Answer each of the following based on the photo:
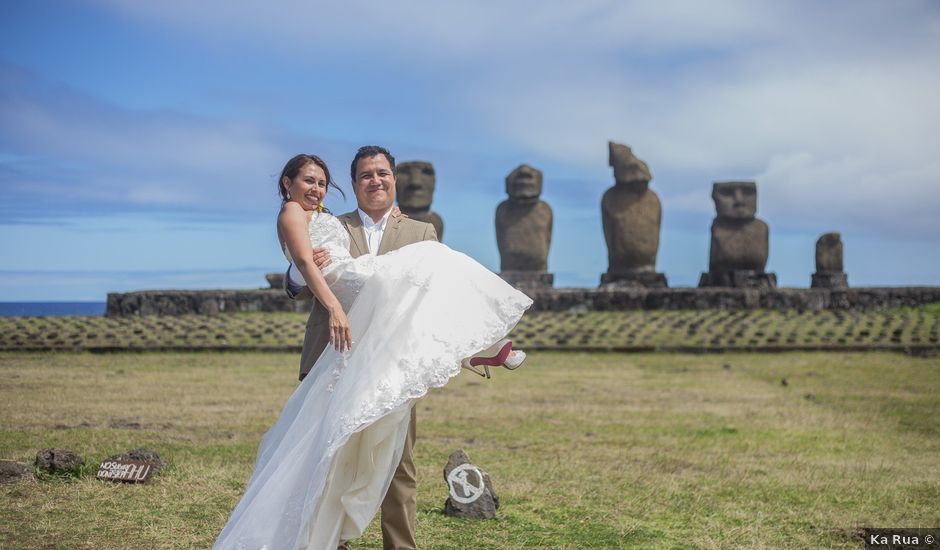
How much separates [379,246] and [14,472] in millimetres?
3341

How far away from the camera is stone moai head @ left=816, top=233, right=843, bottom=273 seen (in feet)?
82.0

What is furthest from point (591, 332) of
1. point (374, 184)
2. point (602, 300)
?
point (374, 184)

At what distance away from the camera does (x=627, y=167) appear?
22.7 meters

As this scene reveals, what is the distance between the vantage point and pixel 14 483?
6.18 meters

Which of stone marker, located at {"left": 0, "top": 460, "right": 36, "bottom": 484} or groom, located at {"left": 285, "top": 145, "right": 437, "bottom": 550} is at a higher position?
groom, located at {"left": 285, "top": 145, "right": 437, "bottom": 550}

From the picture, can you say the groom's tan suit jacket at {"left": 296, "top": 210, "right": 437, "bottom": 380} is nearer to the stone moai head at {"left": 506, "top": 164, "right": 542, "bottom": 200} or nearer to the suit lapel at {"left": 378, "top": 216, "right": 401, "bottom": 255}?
the suit lapel at {"left": 378, "top": 216, "right": 401, "bottom": 255}

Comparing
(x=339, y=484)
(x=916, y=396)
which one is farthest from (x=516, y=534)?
(x=916, y=396)

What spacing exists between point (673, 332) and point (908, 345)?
146 inches

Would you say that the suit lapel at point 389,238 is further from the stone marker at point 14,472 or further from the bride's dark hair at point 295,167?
the stone marker at point 14,472

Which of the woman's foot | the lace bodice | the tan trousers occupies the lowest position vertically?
the tan trousers

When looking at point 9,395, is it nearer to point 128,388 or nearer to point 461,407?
point 128,388

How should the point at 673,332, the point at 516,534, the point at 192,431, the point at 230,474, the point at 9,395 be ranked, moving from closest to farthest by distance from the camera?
1. the point at 516,534
2. the point at 230,474
3. the point at 192,431
4. the point at 9,395
5. the point at 673,332

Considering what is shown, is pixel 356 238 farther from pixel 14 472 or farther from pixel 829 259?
pixel 829 259

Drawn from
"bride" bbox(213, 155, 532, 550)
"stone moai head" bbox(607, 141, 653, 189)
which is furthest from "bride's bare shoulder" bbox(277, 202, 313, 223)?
"stone moai head" bbox(607, 141, 653, 189)
